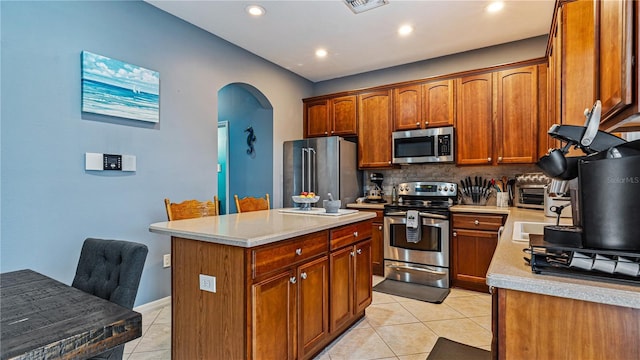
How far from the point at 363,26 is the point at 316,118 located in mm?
1697

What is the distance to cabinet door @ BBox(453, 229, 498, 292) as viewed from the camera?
3.26 m

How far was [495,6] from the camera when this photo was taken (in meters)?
2.91

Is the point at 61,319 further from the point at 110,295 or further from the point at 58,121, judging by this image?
the point at 58,121

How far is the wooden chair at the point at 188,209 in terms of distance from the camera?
2.26m

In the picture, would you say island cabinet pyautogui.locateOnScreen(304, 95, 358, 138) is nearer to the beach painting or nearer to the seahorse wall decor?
the seahorse wall decor

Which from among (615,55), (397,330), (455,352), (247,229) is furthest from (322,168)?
(615,55)

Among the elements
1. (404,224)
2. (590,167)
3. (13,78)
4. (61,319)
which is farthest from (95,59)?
(404,224)

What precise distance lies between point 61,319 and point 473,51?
Result: 4466mm

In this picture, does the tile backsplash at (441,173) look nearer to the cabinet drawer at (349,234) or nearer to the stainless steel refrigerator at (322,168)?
the stainless steel refrigerator at (322,168)

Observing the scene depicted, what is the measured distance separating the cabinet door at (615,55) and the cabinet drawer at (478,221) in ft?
7.42

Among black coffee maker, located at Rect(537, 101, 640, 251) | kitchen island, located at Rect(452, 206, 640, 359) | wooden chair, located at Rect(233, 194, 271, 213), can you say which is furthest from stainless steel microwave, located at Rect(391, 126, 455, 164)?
kitchen island, located at Rect(452, 206, 640, 359)

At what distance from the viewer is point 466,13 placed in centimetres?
302

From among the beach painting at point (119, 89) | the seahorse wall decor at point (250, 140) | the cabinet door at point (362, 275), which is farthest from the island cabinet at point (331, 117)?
the beach painting at point (119, 89)

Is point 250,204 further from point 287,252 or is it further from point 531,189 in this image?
point 531,189
